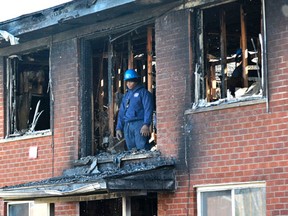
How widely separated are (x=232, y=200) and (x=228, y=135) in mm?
1016

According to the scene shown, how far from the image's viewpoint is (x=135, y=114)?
1603 cm

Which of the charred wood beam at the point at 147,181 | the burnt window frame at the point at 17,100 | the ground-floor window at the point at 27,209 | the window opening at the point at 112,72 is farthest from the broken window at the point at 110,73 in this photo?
the charred wood beam at the point at 147,181

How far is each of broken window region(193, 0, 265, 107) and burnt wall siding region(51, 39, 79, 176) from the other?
2.71 meters

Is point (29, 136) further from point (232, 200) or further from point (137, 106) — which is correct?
point (232, 200)

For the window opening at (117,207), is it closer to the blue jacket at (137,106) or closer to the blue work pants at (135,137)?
the blue work pants at (135,137)

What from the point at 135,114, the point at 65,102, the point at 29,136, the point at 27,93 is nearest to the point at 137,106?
the point at 135,114

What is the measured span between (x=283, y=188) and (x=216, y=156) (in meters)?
1.41

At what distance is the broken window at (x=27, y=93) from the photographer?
18.2 meters

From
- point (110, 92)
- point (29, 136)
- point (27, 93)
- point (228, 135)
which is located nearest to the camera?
point (228, 135)

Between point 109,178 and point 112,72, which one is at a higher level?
point 112,72

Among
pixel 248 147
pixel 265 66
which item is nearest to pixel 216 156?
pixel 248 147

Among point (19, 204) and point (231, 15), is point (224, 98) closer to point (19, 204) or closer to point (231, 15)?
point (231, 15)

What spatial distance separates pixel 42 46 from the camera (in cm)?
1766

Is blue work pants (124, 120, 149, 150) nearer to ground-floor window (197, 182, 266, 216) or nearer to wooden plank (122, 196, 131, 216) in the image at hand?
wooden plank (122, 196, 131, 216)
